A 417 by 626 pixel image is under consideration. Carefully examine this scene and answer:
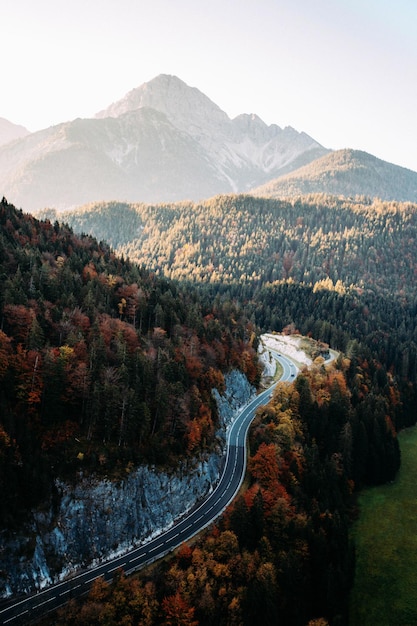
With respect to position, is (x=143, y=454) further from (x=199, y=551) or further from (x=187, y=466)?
(x=199, y=551)

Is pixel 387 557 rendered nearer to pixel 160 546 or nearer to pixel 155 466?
pixel 160 546

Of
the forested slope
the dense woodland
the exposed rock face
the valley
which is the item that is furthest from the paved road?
the forested slope

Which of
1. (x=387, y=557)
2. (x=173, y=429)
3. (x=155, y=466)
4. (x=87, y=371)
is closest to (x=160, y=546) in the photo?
(x=155, y=466)

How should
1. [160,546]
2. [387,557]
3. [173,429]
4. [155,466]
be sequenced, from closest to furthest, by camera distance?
[160,546] < [155,466] < [387,557] < [173,429]

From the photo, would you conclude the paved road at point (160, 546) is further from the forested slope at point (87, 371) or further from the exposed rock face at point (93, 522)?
the forested slope at point (87, 371)

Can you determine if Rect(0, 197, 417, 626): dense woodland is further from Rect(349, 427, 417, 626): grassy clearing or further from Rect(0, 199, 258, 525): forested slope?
Rect(349, 427, 417, 626): grassy clearing

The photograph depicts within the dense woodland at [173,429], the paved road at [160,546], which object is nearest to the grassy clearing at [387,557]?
the dense woodland at [173,429]
